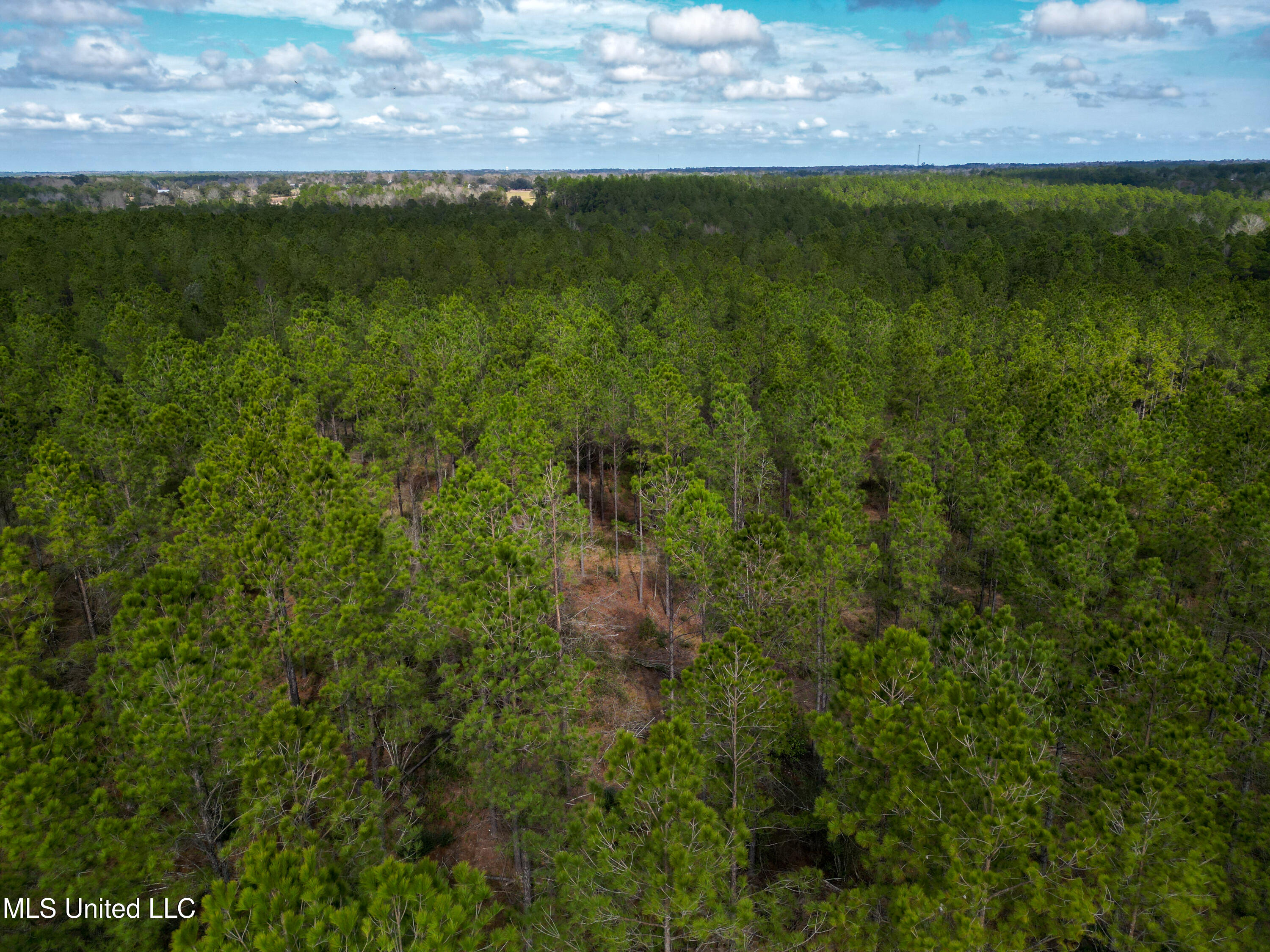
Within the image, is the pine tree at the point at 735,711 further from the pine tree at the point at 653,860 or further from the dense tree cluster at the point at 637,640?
the pine tree at the point at 653,860

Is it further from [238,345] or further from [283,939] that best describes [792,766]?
[238,345]

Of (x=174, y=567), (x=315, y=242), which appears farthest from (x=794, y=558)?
(x=315, y=242)

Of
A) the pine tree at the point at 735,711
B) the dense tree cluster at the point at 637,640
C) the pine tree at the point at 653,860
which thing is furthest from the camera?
the pine tree at the point at 735,711

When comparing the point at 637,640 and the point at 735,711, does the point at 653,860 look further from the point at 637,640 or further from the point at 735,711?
the point at 637,640

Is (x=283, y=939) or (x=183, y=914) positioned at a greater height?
(x=283, y=939)

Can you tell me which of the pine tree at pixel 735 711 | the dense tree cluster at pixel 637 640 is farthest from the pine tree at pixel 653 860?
the pine tree at pixel 735 711

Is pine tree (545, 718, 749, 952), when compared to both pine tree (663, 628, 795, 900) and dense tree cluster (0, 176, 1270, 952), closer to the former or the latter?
dense tree cluster (0, 176, 1270, 952)

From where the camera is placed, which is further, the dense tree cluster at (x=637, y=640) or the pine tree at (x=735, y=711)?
the pine tree at (x=735, y=711)

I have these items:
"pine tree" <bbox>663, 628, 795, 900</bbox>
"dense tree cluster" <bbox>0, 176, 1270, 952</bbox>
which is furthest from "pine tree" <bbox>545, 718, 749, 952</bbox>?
"pine tree" <bbox>663, 628, 795, 900</bbox>

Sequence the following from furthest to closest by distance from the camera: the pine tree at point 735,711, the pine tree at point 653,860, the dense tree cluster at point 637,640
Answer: the pine tree at point 735,711 → the dense tree cluster at point 637,640 → the pine tree at point 653,860
